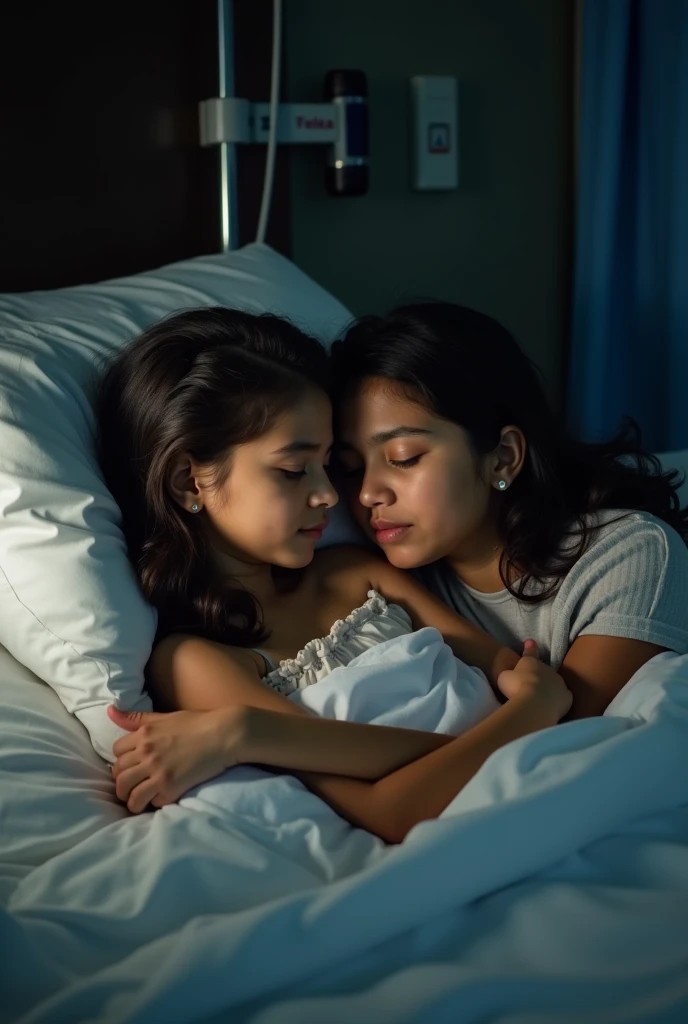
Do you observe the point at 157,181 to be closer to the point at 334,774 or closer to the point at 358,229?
the point at 358,229

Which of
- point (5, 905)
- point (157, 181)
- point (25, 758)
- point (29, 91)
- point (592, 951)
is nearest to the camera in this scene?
point (592, 951)

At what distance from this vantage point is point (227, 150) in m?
1.80

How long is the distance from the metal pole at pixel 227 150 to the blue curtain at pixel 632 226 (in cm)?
72

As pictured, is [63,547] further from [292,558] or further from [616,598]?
[616,598]

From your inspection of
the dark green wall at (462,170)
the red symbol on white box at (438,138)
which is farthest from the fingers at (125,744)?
the red symbol on white box at (438,138)

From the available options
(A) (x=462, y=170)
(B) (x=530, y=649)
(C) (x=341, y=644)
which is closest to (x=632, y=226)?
(A) (x=462, y=170)

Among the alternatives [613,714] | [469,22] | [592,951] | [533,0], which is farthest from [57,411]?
[533,0]

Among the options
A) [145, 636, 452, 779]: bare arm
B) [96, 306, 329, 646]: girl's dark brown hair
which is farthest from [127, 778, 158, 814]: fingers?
[96, 306, 329, 646]: girl's dark brown hair

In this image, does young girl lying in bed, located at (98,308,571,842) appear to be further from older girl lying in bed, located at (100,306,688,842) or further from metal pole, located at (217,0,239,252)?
metal pole, located at (217,0,239,252)

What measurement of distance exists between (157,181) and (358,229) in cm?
42

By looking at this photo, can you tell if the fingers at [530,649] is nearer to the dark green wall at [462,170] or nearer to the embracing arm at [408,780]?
the embracing arm at [408,780]

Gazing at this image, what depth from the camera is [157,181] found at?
182 centimetres

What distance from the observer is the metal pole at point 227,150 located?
1720mm

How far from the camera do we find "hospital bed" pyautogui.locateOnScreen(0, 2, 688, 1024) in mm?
730
